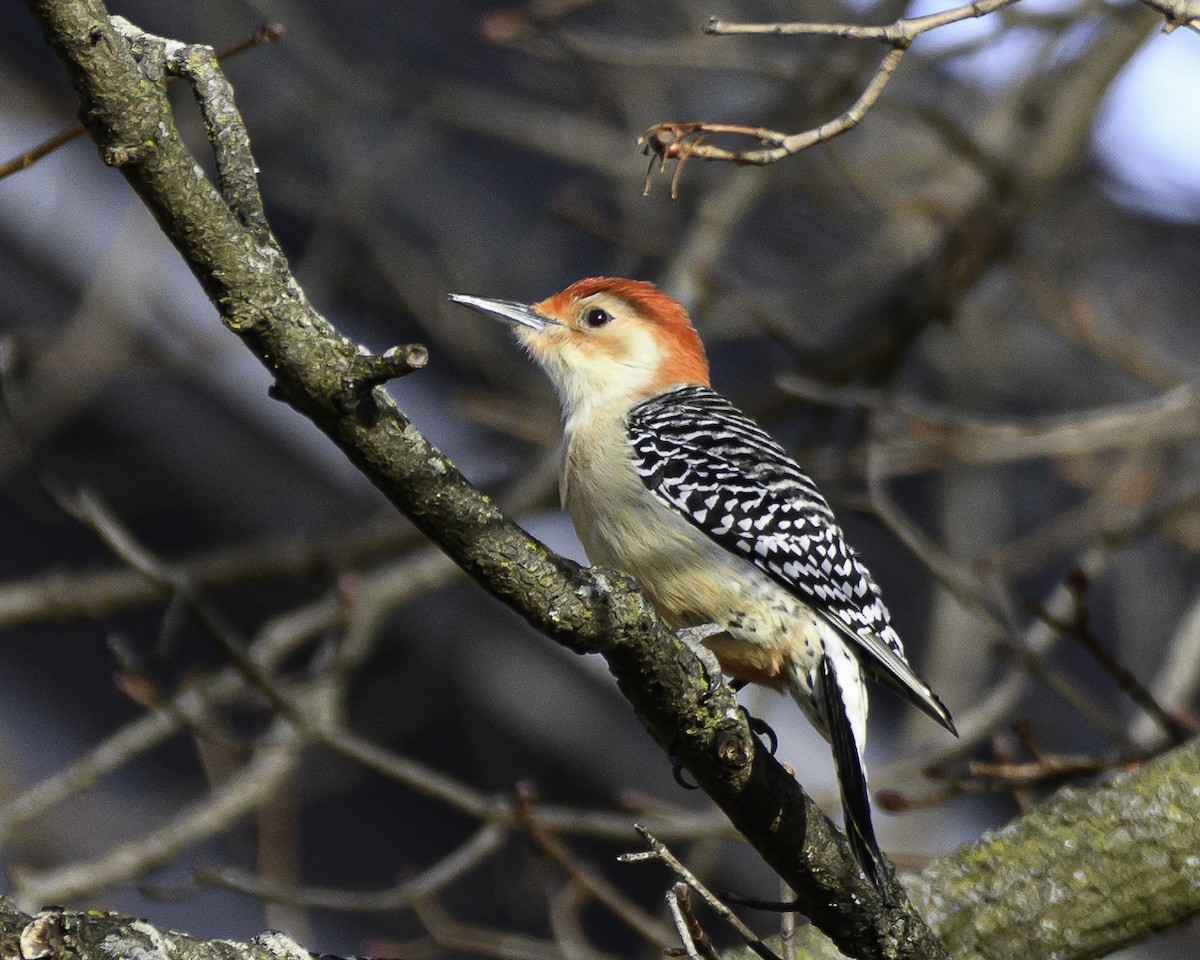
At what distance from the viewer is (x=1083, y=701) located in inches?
194

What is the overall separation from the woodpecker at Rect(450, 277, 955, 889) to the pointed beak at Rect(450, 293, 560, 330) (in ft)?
0.05

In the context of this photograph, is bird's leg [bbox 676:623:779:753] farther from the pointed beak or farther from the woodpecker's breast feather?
the pointed beak

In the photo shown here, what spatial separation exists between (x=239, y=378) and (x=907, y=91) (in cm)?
603

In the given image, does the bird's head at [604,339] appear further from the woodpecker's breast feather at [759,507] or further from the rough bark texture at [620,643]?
the rough bark texture at [620,643]

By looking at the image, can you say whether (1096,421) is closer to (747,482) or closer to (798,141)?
(747,482)

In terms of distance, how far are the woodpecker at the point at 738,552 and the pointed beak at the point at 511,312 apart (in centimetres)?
1

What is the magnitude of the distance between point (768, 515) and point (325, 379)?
2.60 meters

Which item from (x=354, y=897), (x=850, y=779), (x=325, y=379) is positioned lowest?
(x=354, y=897)

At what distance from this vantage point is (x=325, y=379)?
258 cm

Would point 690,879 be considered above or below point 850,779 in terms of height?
above

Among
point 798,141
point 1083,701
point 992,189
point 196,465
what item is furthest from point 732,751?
point 196,465

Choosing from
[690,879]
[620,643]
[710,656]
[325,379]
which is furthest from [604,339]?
[325,379]

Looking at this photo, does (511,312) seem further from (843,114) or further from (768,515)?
(843,114)

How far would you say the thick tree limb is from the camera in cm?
246
